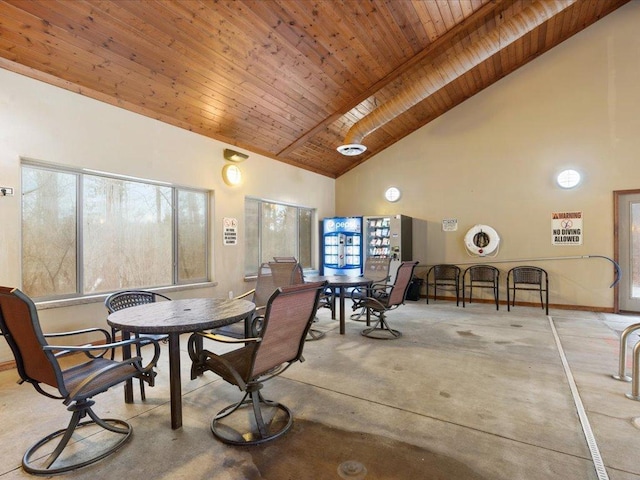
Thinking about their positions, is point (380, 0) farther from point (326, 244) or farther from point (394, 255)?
point (326, 244)

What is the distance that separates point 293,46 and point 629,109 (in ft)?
19.2

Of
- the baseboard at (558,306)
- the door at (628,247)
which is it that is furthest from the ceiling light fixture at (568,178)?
the baseboard at (558,306)

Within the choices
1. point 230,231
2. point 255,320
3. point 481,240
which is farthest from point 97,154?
point 481,240

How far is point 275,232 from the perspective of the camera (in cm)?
684

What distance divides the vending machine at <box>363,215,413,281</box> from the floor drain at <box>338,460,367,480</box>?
17.2ft

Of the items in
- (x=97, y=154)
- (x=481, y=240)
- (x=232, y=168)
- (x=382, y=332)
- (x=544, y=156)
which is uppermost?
(x=544, y=156)

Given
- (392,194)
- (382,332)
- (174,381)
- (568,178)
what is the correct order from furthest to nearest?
(392,194), (568,178), (382,332), (174,381)

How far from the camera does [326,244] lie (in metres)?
7.93

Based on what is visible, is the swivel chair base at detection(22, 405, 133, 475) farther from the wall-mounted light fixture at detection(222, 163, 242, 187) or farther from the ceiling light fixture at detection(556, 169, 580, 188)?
the ceiling light fixture at detection(556, 169, 580, 188)

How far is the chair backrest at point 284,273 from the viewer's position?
408 centimetres

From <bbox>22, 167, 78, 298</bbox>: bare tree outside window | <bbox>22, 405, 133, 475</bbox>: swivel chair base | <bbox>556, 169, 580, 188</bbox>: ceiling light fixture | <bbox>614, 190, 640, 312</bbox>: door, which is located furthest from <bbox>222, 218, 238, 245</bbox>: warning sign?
<bbox>614, 190, 640, 312</bbox>: door

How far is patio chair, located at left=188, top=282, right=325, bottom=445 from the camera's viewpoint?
195 cm

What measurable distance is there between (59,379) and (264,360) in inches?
42.2

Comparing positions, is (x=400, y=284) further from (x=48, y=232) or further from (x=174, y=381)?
(x=48, y=232)
